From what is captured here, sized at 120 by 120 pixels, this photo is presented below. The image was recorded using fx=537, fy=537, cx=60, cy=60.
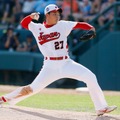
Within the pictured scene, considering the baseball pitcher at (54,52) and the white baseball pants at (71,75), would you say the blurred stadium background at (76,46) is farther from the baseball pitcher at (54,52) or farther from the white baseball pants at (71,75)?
the white baseball pants at (71,75)

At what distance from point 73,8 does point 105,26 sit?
5.62 feet

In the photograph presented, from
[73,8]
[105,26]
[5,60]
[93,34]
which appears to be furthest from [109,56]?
[93,34]

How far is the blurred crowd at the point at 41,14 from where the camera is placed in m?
16.2

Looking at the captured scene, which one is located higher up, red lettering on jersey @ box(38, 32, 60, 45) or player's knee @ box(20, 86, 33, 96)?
red lettering on jersey @ box(38, 32, 60, 45)

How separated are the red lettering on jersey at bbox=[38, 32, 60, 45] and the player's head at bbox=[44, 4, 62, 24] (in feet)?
0.63

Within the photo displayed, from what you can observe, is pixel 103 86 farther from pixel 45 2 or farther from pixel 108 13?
pixel 45 2

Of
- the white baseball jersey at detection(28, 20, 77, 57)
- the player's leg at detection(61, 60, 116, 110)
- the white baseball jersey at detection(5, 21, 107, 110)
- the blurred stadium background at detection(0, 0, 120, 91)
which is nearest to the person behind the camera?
the player's leg at detection(61, 60, 116, 110)

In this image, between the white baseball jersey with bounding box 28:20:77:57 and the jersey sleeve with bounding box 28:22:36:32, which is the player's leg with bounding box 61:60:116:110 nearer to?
the white baseball jersey with bounding box 28:20:77:57

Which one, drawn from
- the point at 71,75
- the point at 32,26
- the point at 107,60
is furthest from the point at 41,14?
the point at 71,75

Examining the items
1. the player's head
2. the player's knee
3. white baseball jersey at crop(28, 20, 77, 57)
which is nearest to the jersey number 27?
white baseball jersey at crop(28, 20, 77, 57)

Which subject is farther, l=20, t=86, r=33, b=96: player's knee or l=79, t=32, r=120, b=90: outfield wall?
l=79, t=32, r=120, b=90: outfield wall

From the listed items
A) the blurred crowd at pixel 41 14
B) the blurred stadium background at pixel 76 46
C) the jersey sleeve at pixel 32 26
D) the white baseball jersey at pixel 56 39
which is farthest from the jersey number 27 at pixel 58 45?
the blurred crowd at pixel 41 14

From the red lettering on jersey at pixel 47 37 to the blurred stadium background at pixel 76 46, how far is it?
23.9 feet

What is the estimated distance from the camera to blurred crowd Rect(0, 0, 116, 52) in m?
16.2
